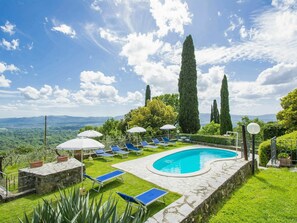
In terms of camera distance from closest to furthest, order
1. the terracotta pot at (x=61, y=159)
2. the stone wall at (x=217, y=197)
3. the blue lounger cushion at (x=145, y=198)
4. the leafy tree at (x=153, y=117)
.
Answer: the stone wall at (x=217, y=197) → the blue lounger cushion at (x=145, y=198) → the terracotta pot at (x=61, y=159) → the leafy tree at (x=153, y=117)

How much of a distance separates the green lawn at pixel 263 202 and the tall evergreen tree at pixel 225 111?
19.2 meters

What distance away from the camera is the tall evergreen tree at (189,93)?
88.0ft

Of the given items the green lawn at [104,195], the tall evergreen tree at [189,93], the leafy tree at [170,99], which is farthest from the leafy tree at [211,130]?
the green lawn at [104,195]

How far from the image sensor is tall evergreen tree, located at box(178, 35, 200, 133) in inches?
1056

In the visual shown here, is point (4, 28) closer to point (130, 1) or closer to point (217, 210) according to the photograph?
point (130, 1)

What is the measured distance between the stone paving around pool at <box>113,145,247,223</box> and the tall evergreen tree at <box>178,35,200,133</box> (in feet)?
40.0

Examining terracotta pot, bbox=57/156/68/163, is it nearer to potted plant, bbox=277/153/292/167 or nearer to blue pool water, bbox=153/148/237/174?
Result: blue pool water, bbox=153/148/237/174

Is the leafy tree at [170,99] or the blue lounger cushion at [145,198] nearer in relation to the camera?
the blue lounger cushion at [145,198]

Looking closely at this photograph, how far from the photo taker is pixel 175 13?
1341cm

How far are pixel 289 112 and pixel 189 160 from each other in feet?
36.0

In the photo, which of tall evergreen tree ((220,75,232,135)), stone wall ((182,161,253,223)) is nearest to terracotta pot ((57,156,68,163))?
stone wall ((182,161,253,223))

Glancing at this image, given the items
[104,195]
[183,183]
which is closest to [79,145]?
[104,195]

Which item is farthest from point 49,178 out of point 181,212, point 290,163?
point 290,163

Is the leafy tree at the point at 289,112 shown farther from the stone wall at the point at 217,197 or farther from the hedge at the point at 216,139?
the stone wall at the point at 217,197
